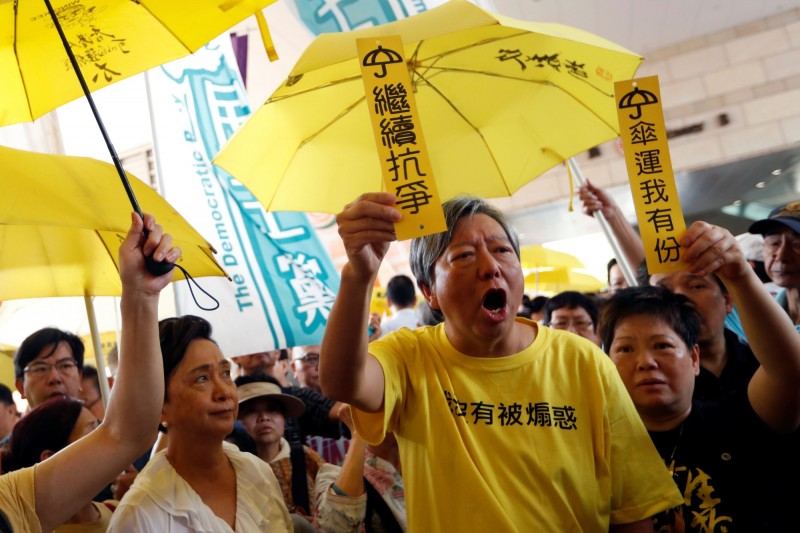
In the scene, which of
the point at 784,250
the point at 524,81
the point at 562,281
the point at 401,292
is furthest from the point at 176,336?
the point at 562,281

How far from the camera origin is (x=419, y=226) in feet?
4.84

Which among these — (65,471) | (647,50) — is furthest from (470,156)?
(647,50)

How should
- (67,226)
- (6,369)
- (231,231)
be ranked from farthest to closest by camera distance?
(6,369) < (231,231) < (67,226)

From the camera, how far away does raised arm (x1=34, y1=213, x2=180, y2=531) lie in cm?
159

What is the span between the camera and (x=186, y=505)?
1.94m

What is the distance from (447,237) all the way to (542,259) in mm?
6007

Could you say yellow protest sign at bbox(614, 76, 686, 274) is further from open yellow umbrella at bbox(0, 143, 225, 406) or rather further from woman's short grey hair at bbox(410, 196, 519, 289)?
open yellow umbrella at bbox(0, 143, 225, 406)

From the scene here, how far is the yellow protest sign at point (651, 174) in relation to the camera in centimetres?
162

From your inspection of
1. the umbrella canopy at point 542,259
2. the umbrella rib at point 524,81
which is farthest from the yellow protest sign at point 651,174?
the umbrella canopy at point 542,259

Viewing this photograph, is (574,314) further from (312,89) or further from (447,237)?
(447,237)

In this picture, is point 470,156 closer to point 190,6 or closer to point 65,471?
point 190,6

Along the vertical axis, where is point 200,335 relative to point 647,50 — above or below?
below

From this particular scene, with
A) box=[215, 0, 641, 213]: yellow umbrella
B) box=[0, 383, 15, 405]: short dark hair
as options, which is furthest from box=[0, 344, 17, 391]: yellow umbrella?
box=[215, 0, 641, 213]: yellow umbrella

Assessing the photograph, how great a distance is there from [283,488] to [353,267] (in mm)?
1543
